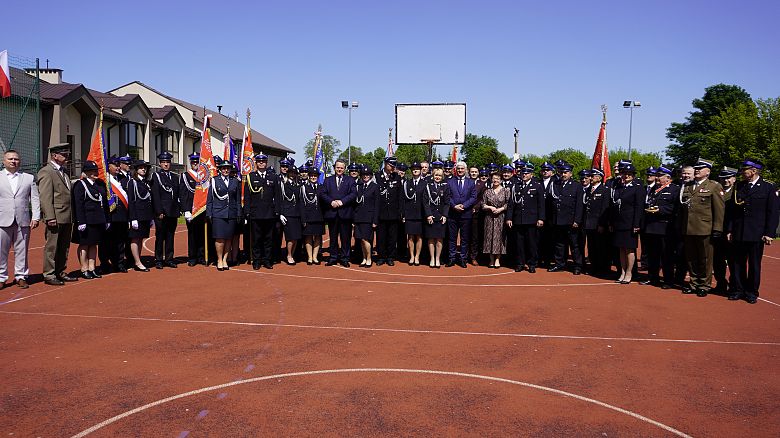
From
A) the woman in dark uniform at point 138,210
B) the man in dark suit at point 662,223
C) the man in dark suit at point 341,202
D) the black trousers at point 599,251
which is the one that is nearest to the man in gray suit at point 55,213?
the woman in dark uniform at point 138,210

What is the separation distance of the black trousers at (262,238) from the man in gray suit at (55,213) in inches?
133

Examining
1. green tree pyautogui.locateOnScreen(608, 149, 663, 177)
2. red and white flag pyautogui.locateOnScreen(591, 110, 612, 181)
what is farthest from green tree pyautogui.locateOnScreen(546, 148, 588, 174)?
red and white flag pyautogui.locateOnScreen(591, 110, 612, 181)

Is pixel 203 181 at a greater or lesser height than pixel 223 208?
greater

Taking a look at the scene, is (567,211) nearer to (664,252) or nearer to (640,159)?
(664,252)

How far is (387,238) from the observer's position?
12727 millimetres

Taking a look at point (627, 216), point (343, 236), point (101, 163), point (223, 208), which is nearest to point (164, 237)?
point (223, 208)

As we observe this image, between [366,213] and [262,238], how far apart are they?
2228 millimetres

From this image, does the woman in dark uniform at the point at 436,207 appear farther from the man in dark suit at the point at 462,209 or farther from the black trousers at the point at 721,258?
the black trousers at the point at 721,258

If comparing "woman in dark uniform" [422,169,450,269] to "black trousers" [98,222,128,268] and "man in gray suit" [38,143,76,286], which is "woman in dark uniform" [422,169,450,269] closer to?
"black trousers" [98,222,128,268]

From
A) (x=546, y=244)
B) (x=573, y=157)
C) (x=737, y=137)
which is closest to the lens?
(x=546, y=244)

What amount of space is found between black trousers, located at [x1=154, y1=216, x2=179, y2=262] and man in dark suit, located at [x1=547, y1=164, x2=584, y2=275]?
777cm

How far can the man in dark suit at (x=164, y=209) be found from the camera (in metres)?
11.5

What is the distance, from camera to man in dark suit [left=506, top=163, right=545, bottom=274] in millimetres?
11820

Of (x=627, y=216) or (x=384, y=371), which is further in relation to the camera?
(x=627, y=216)
